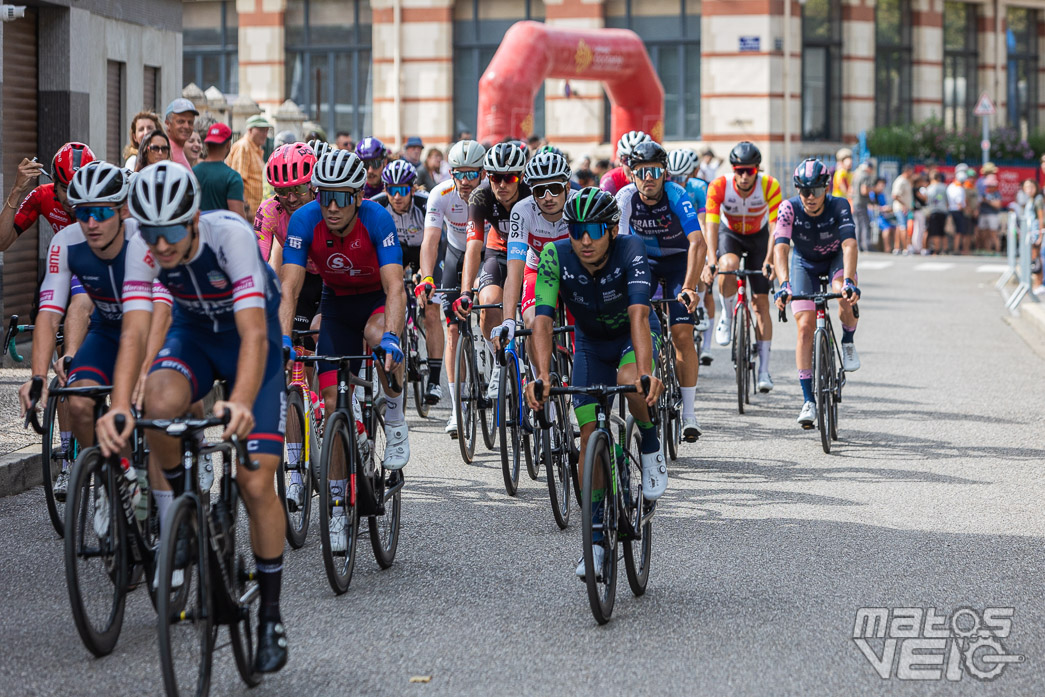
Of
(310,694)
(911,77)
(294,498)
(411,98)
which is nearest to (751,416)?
(294,498)

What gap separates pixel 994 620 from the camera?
6.08 metres

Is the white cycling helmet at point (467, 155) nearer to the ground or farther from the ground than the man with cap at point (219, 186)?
farther from the ground

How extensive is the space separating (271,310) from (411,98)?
33.4 meters

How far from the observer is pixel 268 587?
532 cm

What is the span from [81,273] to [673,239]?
4814 millimetres

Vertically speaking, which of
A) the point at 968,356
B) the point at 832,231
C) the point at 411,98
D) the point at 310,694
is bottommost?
the point at 310,694

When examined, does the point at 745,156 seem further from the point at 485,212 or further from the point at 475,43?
the point at 475,43

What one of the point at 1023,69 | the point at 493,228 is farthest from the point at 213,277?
the point at 1023,69

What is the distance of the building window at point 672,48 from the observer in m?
37.3

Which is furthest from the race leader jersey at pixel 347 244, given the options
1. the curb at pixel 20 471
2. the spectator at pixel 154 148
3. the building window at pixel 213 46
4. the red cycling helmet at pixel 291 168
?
the building window at pixel 213 46

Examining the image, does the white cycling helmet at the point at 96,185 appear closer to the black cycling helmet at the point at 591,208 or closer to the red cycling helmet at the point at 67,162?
the red cycling helmet at the point at 67,162

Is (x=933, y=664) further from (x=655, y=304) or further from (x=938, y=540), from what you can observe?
(x=655, y=304)

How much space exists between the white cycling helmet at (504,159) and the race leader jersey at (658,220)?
102cm

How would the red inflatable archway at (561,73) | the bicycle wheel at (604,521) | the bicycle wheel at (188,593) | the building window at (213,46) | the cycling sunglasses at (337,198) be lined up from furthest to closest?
the building window at (213,46) < the red inflatable archway at (561,73) < the cycling sunglasses at (337,198) < the bicycle wheel at (604,521) < the bicycle wheel at (188,593)
